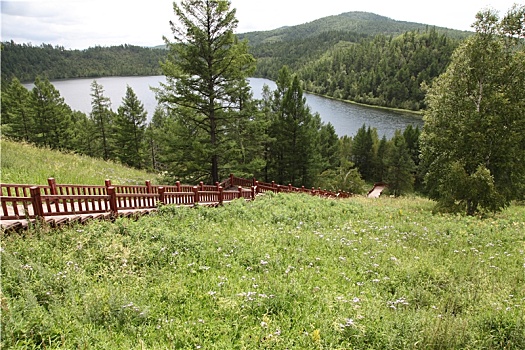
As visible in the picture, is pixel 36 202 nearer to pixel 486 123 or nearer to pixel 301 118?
pixel 486 123

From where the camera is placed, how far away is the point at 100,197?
952 cm

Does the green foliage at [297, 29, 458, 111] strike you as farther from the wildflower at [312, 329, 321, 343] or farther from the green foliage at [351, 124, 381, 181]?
the wildflower at [312, 329, 321, 343]

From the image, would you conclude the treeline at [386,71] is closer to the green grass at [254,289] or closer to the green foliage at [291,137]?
the green foliage at [291,137]

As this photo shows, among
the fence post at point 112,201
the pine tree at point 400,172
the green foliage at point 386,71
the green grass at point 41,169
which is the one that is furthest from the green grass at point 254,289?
the green foliage at point 386,71

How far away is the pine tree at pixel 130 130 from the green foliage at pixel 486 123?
121 feet

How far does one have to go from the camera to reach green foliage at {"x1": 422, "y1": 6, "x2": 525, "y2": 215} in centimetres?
1448

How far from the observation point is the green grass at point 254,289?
4680 millimetres

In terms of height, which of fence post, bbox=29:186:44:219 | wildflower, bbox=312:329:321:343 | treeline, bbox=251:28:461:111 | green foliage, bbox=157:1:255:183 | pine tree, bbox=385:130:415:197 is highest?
treeline, bbox=251:28:461:111

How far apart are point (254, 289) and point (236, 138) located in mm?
15364

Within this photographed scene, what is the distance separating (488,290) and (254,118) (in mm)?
16960

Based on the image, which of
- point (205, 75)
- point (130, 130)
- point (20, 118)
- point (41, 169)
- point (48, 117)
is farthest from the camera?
point (130, 130)

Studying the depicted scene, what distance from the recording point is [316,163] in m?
31.9

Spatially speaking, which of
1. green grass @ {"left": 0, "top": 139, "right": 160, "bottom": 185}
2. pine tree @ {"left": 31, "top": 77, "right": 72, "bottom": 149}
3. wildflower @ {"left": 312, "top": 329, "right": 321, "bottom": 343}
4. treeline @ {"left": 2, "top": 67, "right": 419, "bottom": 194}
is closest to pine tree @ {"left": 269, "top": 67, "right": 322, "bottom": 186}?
treeline @ {"left": 2, "top": 67, "right": 419, "bottom": 194}

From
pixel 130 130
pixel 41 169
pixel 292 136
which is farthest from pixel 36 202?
pixel 130 130
